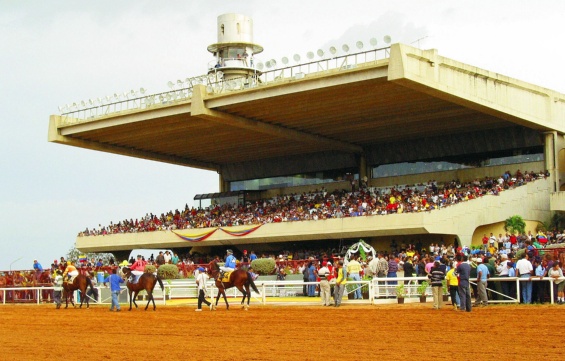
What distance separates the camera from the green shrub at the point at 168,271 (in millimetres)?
34344

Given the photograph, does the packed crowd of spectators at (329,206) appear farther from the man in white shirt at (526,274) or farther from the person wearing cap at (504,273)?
the man in white shirt at (526,274)

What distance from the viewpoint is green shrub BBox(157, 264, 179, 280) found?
113 feet

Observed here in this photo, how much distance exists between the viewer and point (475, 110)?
3934 centimetres

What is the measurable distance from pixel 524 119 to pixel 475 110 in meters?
2.16

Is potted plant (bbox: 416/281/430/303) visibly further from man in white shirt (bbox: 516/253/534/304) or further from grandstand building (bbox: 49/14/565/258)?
grandstand building (bbox: 49/14/565/258)

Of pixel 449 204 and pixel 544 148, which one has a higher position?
pixel 544 148

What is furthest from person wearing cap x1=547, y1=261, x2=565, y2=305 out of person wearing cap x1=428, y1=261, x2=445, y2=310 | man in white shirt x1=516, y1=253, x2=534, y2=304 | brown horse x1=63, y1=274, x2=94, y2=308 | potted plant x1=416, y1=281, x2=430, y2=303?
brown horse x1=63, y1=274, x2=94, y2=308

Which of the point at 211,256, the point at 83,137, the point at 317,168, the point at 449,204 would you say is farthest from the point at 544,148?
the point at 83,137

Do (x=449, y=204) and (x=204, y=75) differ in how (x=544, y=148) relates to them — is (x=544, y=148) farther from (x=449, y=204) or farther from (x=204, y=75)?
(x=204, y=75)

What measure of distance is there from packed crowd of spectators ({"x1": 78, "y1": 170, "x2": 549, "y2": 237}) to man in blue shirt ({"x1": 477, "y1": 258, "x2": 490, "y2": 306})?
15881 mm

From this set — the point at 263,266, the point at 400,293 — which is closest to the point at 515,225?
the point at 263,266

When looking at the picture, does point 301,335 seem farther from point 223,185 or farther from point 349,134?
point 223,185

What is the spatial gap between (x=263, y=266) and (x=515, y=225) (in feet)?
37.6

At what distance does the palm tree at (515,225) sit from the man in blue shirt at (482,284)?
54.4 feet
